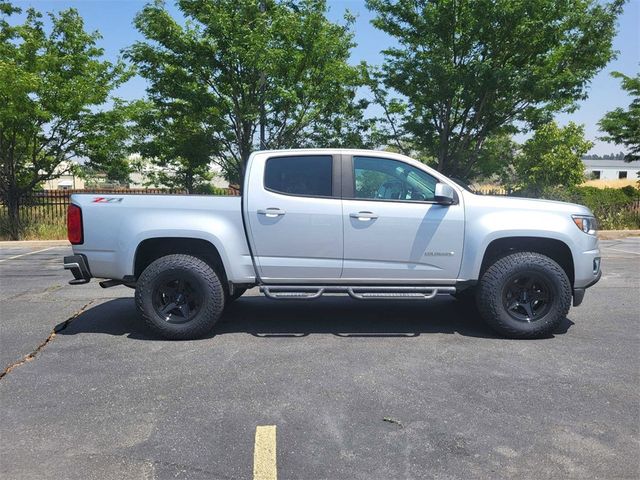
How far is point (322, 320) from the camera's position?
6297 millimetres

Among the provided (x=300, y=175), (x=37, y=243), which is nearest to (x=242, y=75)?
(x=37, y=243)

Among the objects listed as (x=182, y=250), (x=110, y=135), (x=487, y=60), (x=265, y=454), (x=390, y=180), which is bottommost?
(x=265, y=454)

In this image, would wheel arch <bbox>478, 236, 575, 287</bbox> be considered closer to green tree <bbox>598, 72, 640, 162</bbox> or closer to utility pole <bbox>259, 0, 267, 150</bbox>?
utility pole <bbox>259, 0, 267, 150</bbox>

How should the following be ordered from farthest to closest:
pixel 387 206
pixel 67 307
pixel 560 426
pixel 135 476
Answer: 1. pixel 67 307
2. pixel 387 206
3. pixel 560 426
4. pixel 135 476

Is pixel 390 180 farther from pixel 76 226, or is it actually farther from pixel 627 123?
pixel 627 123

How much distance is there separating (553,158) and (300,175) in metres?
31.1

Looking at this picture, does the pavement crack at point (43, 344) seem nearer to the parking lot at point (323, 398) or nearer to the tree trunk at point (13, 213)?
the parking lot at point (323, 398)

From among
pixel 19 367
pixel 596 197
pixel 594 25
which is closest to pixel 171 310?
pixel 19 367

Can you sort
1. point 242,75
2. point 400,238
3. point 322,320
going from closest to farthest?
point 400,238 → point 322,320 → point 242,75

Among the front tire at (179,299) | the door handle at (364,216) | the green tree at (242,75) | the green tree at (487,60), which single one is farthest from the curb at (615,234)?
the front tire at (179,299)

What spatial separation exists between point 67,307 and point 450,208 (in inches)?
194

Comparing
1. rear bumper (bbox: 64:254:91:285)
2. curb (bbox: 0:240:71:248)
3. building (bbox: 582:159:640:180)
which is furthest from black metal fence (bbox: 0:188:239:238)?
building (bbox: 582:159:640:180)

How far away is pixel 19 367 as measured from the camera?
4.67 m

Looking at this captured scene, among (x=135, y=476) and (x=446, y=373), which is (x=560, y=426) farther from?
(x=135, y=476)
